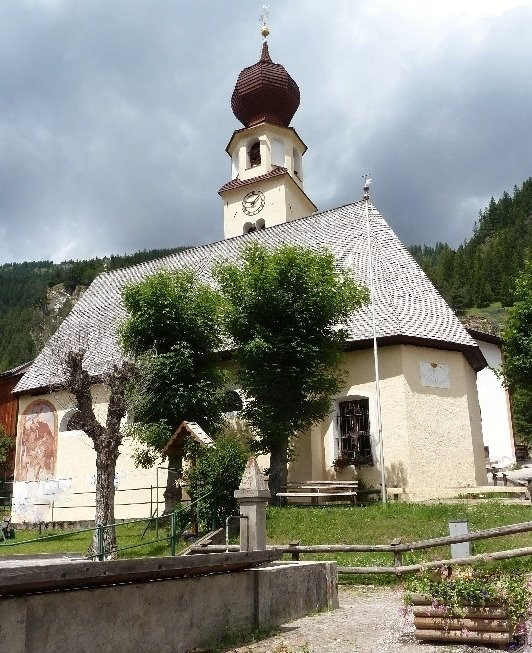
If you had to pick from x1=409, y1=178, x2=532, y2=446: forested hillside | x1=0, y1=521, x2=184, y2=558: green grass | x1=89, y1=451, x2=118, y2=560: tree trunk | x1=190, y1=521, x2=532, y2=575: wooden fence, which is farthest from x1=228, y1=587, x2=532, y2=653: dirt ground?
x1=409, y1=178, x2=532, y2=446: forested hillside

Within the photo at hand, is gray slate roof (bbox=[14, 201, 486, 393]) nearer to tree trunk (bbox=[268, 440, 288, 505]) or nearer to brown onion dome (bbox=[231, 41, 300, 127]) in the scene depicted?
tree trunk (bbox=[268, 440, 288, 505])

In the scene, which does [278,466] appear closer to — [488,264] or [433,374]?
[433,374]

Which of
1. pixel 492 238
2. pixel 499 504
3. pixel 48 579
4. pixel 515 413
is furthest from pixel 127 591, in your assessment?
pixel 492 238

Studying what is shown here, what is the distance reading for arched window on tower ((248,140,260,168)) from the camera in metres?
36.4

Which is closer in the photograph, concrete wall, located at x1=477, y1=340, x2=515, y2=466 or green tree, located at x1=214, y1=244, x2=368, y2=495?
green tree, located at x1=214, y1=244, x2=368, y2=495

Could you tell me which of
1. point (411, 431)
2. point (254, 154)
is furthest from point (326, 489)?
point (254, 154)

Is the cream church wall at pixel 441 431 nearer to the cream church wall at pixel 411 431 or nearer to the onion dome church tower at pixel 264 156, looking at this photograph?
the cream church wall at pixel 411 431

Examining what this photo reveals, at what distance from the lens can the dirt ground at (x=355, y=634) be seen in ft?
23.8

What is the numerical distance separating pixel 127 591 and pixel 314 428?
51.6 feet

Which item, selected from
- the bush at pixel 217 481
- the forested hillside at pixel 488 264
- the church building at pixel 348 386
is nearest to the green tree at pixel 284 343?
the church building at pixel 348 386

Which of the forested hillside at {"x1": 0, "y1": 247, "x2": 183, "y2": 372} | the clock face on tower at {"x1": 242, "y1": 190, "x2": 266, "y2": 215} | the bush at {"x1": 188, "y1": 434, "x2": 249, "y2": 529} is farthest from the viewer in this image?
the forested hillside at {"x1": 0, "y1": 247, "x2": 183, "y2": 372}

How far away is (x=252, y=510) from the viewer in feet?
33.8

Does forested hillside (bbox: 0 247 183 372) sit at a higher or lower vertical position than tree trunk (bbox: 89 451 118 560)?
higher

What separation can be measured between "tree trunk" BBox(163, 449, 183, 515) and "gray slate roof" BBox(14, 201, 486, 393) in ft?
14.5
